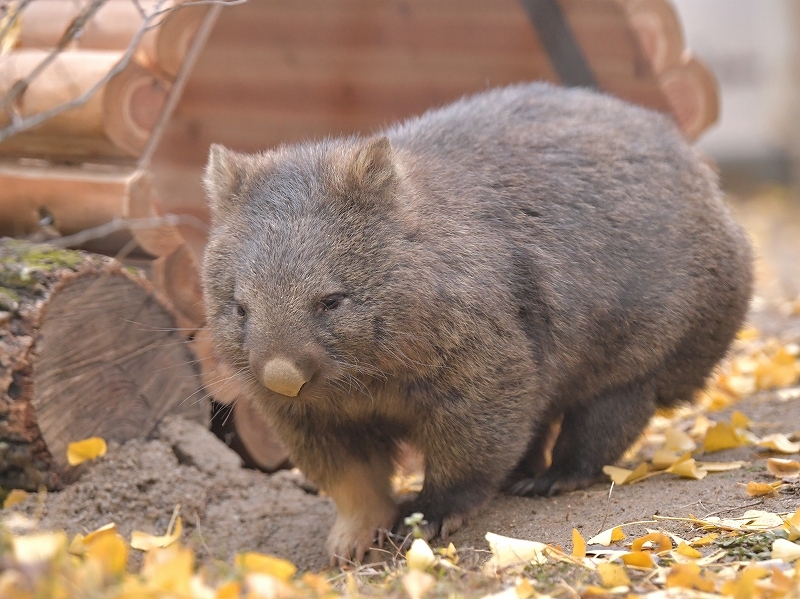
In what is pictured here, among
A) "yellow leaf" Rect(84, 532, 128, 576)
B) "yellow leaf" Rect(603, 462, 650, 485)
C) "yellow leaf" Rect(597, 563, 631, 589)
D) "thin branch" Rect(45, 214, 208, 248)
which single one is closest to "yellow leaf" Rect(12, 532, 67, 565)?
"yellow leaf" Rect(84, 532, 128, 576)

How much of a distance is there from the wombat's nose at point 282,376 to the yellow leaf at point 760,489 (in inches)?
74.5

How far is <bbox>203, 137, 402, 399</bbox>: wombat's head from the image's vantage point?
138 inches

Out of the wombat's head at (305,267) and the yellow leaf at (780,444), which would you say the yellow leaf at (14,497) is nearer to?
the wombat's head at (305,267)

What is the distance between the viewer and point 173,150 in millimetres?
6930

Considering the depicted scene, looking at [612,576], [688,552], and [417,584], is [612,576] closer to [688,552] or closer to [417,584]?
[688,552]

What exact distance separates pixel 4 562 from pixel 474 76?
5430 mm

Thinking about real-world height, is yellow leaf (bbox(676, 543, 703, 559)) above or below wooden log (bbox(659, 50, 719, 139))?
below

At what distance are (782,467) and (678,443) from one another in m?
0.74

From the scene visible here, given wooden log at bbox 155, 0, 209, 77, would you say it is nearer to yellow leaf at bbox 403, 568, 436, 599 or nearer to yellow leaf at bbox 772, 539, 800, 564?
yellow leaf at bbox 403, 568, 436, 599

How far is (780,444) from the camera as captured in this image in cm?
458

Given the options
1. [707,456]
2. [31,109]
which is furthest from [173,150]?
[707,456]

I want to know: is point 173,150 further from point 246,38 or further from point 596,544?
point 596,544

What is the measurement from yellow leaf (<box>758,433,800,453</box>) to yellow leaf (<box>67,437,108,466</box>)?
3.19 metres

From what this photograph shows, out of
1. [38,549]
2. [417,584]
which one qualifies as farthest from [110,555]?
[417,584]
